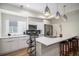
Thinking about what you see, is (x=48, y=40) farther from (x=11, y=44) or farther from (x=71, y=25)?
(x=11, y=44)

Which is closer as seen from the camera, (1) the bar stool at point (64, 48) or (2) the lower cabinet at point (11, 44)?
(2) the lower cabinet at point (11, 44)

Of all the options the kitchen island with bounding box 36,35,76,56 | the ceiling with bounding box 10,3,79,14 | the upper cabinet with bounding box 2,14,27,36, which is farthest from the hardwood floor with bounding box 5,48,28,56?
the ceiling with bounding box 10,3,79,14

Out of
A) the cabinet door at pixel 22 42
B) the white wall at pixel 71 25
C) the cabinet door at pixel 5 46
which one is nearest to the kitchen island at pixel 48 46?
the white wall at pixel 71 25

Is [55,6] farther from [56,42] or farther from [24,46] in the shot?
[24,46]

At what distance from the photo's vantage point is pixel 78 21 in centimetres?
212

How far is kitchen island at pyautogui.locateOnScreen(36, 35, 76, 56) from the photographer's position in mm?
2087

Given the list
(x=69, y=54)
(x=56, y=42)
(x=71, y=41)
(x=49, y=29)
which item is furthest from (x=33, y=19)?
(x=69, y=54)

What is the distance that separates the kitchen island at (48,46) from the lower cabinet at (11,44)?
0.31m

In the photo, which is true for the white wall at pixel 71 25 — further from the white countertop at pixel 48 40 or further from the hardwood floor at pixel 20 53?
the hardwood floor at pixel 20 53

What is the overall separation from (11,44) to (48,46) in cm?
79

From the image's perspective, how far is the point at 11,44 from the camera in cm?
203

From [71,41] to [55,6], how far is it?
0.86 metres

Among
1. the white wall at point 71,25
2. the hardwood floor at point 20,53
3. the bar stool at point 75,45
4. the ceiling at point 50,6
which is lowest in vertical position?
the hardwood floor at point 20,53

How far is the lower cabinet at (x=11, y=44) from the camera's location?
6.59 ft
